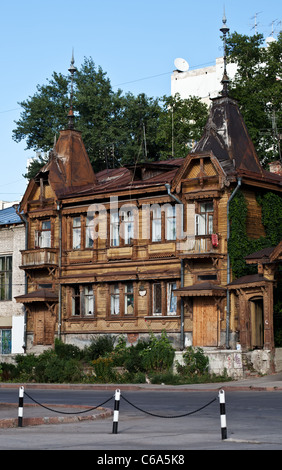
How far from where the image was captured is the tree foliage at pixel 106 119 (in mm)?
58219

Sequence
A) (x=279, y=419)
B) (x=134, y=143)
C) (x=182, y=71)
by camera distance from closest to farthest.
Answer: (x=279, y=419)
(x=134, y=143)
(x=182, y=71)

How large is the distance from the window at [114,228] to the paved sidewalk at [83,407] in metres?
11.2

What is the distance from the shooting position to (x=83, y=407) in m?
22.1

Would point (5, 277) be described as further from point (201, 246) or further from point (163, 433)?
point (163, 433)

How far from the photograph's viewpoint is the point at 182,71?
7875 cm

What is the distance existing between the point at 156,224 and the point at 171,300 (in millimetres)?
3963

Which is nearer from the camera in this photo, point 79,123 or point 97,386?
point 97,386

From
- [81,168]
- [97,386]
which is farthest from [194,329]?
[81,168]

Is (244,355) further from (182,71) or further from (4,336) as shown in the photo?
(182,71)

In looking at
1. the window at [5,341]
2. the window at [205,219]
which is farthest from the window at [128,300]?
the window at [5,341]

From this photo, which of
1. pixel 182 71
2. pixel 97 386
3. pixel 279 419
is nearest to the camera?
pixel 279 419

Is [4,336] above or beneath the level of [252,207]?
beneath

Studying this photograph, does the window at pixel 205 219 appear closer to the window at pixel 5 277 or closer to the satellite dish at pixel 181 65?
the window at pixel 5 277

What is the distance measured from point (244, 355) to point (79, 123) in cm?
Answer: 3347
